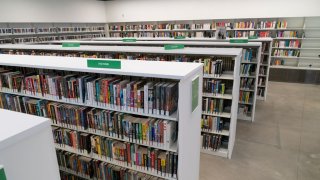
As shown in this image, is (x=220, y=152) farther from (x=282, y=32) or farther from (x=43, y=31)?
(x=43, y=31)

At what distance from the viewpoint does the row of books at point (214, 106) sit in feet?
10.7

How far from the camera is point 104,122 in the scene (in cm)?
219

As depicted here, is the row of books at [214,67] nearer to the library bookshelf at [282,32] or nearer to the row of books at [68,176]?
the row of books at [68,176]

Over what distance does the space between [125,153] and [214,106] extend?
1.70 metres

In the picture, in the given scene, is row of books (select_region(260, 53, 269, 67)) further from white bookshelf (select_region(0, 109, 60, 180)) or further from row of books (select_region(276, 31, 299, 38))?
white bookshelf (select_region(0, 109, 60, 180))

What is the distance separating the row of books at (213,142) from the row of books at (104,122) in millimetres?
1596

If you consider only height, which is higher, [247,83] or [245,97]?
[247,83]

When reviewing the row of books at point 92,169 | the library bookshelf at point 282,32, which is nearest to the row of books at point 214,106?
the row of books at point 92,169

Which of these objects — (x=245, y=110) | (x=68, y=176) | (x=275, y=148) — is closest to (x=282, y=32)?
(x=245, y=110)

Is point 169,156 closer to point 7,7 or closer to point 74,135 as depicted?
point 74,135

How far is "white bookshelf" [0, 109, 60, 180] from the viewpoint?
2.76ft

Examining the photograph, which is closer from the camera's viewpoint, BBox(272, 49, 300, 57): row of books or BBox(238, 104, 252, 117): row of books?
BBox(238, 104, 252, 117): row of books

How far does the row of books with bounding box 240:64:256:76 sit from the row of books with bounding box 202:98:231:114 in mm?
1460

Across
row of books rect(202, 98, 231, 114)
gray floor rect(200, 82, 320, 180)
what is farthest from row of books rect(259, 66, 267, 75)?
row of books rect(202, 98, 231, 114)
